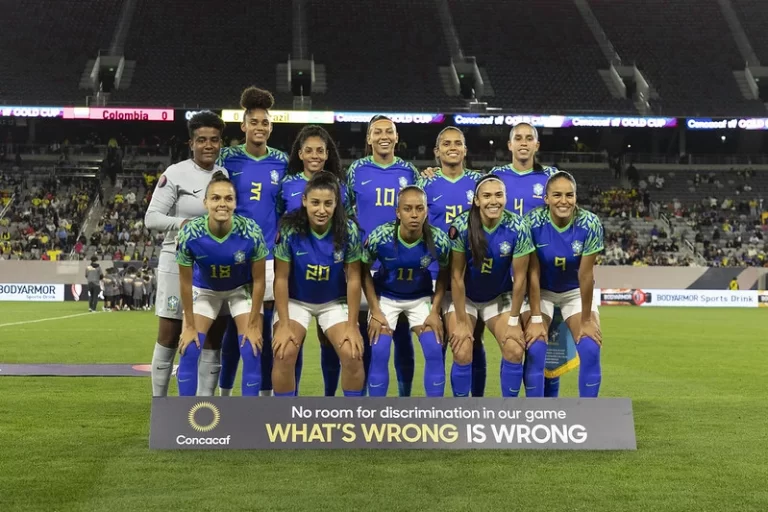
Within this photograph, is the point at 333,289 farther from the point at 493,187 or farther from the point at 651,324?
the point at 651,324

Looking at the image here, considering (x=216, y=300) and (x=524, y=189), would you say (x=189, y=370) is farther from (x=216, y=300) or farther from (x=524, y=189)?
(x=524, y=189)

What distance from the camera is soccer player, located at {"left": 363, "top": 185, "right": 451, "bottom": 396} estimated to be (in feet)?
20.7

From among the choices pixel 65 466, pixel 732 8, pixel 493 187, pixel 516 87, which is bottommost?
pixel 65 466

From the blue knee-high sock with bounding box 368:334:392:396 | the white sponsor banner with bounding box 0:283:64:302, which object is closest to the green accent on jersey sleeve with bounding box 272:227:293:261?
the blue knee-high sock with bounding box 368:334:392:396

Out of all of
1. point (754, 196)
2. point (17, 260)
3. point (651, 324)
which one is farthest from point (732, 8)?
point (17, 260)

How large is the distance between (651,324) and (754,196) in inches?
818

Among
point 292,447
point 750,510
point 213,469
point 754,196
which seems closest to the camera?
point 750,510

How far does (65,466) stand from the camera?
17.9 ft

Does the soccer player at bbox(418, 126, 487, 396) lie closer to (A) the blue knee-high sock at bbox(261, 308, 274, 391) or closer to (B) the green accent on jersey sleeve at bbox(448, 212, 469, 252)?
(B) the green accent on jersey sleeve at bbox(448, 212, 469, 252)

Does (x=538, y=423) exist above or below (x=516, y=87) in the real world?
below

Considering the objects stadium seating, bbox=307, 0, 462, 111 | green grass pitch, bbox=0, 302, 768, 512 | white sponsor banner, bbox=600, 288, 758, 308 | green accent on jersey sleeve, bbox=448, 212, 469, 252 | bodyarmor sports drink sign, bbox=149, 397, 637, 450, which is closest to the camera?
green grass pitch, bbox=0, 302, 768, 512

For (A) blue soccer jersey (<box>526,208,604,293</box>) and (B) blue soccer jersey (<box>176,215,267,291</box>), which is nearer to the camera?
(B) blue soccer jersey (<box>176,215,267,291</box>)

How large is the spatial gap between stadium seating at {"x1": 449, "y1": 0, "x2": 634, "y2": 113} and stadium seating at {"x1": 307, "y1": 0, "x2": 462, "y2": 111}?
189cm

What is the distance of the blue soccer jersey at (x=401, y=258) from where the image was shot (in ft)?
21.1
